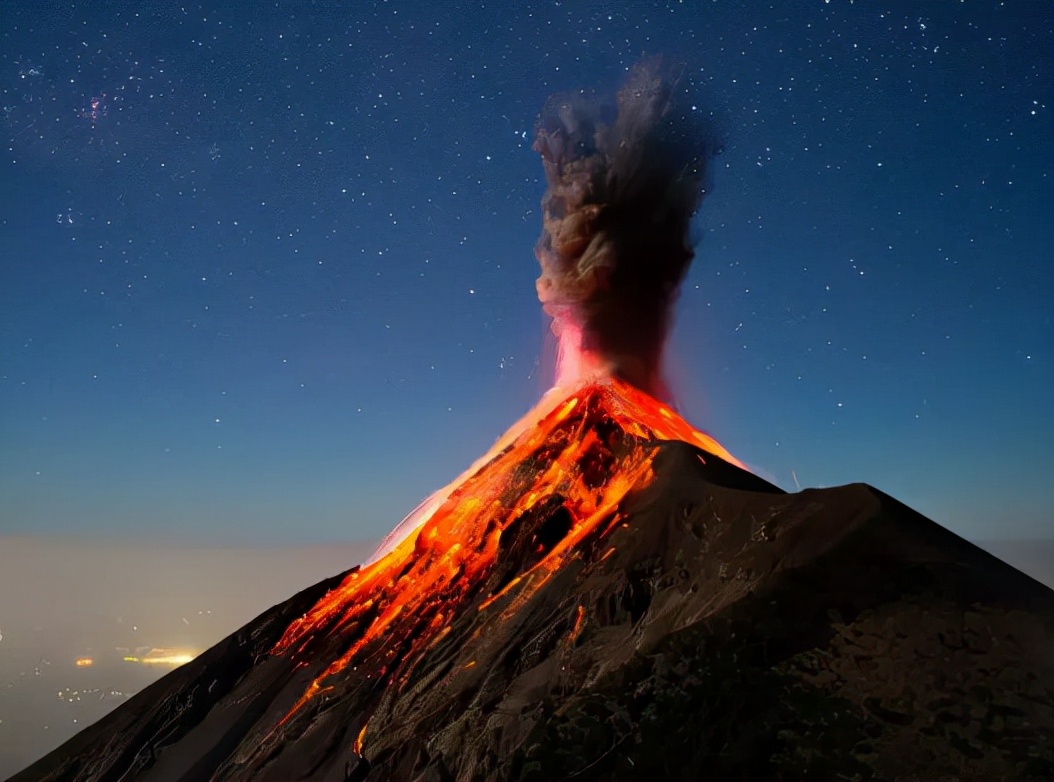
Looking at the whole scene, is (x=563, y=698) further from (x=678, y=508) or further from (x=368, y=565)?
(x=368, y=565)

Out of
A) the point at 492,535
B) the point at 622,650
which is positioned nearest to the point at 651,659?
the point at 622,650

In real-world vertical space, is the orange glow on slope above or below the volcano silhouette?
above

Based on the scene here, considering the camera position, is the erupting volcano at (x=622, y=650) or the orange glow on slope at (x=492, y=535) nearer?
the erupting volcano at (x=622, y=650)

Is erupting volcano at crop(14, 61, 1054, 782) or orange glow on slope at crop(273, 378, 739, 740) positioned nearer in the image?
erupting volcano at crop(14, 61, 1054, 782)

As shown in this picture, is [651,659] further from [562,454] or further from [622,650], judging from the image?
[562,454]

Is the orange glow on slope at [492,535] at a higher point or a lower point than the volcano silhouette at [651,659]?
higher
